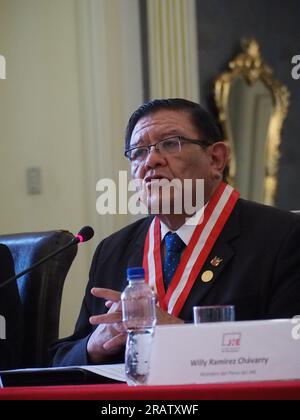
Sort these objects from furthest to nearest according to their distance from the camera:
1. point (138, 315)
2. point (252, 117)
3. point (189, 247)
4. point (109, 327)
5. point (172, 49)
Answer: point (252, 117), point (172, 49), point (189, 247), point (109, 327), point (138, 315)

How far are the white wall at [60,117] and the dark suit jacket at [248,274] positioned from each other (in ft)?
6.05

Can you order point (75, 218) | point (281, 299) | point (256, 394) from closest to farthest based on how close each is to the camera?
point (256, 394) → point (281, 299) → point (75, 218)

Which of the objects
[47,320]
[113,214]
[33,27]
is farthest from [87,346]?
[33,27]

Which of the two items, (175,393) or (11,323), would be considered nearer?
(175,393)

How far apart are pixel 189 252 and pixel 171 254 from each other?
86 millimetres

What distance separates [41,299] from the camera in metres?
2.19

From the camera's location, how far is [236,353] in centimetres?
111

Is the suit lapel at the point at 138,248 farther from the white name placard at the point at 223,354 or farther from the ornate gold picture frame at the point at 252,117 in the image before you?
the ornate gold picture frame at the point at 252,117

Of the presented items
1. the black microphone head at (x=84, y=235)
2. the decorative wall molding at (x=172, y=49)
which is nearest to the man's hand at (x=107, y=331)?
the black microphone head at (x=84, y=235)

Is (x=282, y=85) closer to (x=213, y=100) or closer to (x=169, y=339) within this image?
(x=213, y=100)

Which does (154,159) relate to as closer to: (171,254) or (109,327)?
(171,254)

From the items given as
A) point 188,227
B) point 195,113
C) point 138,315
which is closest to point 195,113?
point 195,113

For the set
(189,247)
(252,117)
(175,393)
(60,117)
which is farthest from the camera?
(252,117)

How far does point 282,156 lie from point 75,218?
182 cm
